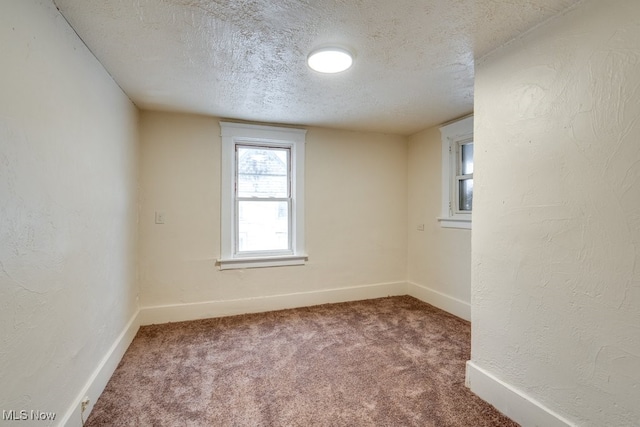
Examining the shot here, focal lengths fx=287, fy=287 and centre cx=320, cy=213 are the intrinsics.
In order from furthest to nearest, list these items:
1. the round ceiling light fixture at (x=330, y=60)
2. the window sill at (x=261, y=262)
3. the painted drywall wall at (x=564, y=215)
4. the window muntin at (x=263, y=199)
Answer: the window muntin at (x=263, y=199) < the window sill at (x=261, y=262) < the round ceiling light fixture at (x=330, y=60) < the painted drywall wall at (x=564, y=215)

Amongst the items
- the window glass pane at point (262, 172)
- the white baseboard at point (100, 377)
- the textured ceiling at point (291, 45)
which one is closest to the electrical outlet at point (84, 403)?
the white baseboard at point (100, 377)

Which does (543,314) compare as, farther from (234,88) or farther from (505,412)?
(234,88)

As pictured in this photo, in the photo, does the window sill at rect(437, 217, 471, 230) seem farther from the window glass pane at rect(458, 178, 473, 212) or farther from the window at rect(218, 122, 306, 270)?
the window at rect(218, 122, 306, 270)

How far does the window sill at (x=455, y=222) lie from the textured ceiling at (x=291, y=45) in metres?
1.18

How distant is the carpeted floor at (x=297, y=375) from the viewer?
5.38ft

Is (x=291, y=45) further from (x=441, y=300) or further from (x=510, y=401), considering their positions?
(x=441, y=300)

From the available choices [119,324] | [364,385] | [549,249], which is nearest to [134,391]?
[119,324]

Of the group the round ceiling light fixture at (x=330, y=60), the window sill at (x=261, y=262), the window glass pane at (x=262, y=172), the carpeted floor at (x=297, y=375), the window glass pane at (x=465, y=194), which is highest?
the round ceiling light fixture at (x=330, y=60)

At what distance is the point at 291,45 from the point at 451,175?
2352 millimetres

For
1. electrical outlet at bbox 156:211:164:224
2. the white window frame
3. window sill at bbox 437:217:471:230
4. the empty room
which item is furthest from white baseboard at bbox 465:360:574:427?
electrical outlet at bbox 156:211:164:224

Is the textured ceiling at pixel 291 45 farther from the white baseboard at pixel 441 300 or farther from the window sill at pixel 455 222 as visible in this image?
the white baseboard at pixel 441 300

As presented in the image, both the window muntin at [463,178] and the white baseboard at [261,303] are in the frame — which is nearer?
the white baseboard at [261,303]

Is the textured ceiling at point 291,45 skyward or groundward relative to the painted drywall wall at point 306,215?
skyward

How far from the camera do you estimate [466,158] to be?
10.5ft
